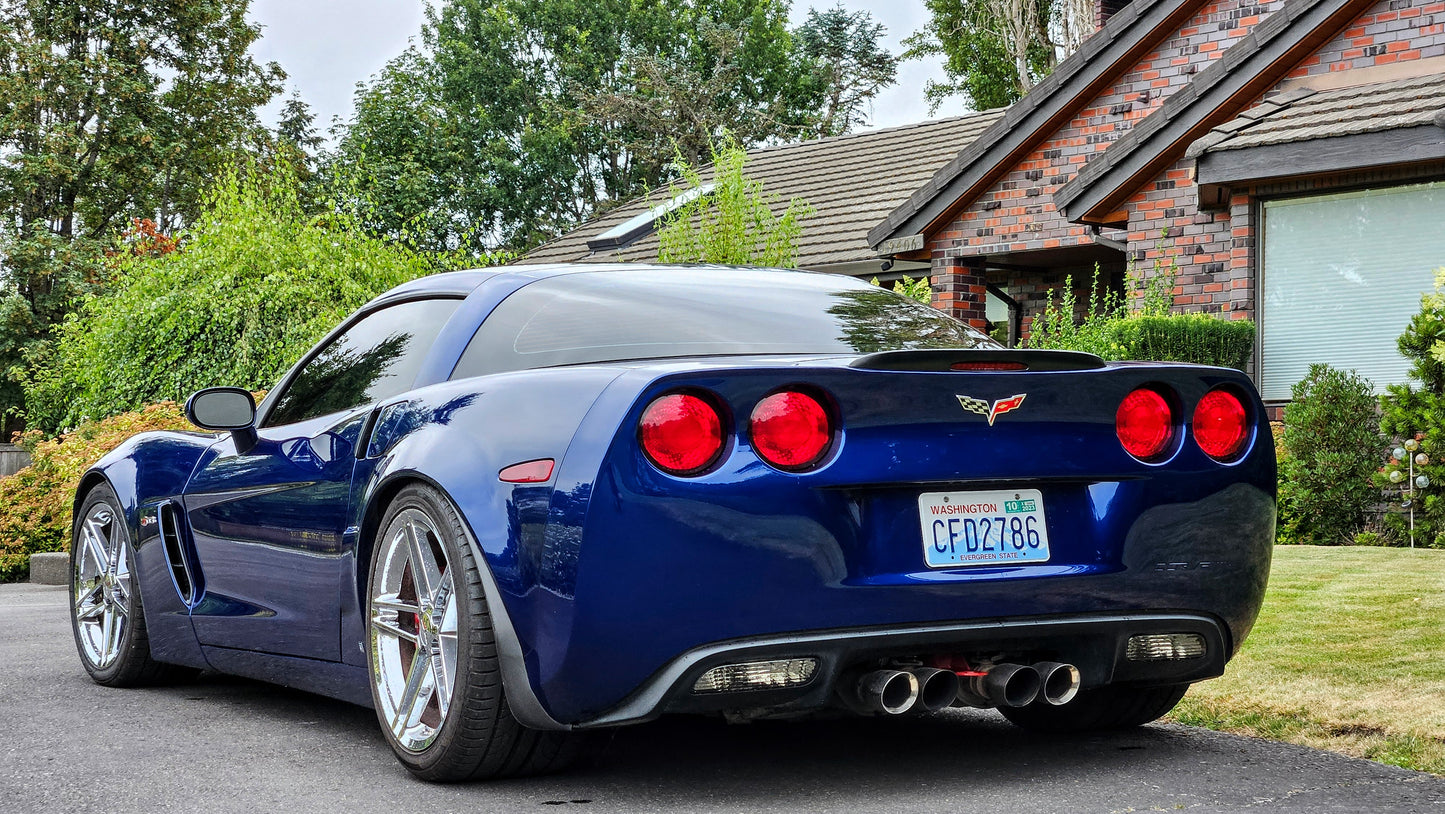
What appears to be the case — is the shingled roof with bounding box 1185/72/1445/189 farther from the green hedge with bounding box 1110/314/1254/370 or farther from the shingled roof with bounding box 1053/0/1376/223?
the green hedge with bounding box 1110/314/1254/370

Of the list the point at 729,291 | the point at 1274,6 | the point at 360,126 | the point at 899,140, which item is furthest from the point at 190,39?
the point at 729,291

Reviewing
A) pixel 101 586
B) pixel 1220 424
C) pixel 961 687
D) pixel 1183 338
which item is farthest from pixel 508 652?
pixel 1183 338

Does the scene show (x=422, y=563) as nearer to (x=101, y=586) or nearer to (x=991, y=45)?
(x=101, y=586)

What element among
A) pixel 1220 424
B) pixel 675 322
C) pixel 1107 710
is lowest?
pixel 1107 710

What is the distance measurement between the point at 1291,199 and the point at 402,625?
32.4 ft

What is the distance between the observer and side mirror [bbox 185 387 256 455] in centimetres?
510

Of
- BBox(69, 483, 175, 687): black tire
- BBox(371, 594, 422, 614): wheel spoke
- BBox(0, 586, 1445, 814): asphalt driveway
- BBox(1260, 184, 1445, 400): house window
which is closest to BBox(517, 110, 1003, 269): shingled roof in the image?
BBox(1260, 184, 1445, 400): house window

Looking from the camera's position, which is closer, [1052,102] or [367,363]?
[367,363]

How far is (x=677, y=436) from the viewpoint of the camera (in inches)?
138

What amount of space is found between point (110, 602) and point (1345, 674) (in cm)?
433

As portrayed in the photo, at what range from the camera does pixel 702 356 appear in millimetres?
4156

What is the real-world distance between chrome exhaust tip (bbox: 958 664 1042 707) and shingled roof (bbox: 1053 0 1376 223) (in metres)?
9.95

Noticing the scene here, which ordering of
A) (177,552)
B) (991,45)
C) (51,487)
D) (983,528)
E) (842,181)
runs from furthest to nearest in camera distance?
(991,45) < (842,181) < (51,487) < (177,552) < (983,528)

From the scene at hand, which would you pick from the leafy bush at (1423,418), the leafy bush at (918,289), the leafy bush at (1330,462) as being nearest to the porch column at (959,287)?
the leafy bush at (918,289)
